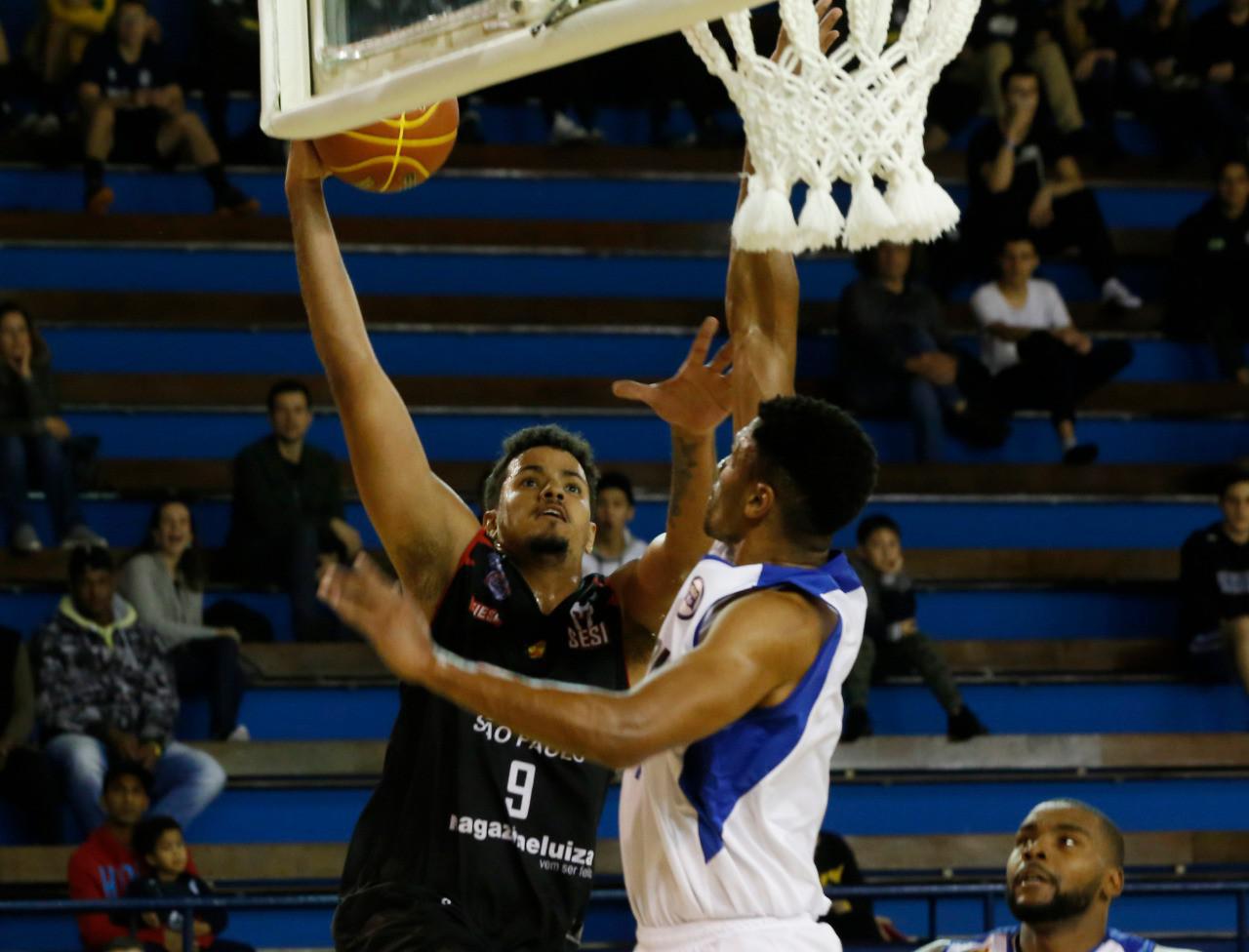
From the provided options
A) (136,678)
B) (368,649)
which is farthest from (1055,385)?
(136,678)

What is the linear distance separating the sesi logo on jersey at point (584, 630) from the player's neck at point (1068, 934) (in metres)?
1.60

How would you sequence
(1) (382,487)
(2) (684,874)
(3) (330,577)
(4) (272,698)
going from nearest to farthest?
(3) (330,577)
(2) (684,874)
(1) (382,487)
(4) (272,698)

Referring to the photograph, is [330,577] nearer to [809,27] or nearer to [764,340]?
[764,340]

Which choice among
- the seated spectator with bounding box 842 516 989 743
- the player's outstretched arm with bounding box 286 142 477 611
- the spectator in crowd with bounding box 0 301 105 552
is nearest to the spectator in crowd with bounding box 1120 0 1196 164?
the seated spectator with bounding box 842 516 989 743

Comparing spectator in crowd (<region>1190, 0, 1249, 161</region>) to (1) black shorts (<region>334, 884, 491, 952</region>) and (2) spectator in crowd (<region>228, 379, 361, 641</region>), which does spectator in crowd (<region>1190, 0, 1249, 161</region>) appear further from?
(1) black shorts (<region>334, 884, 491, 952</region>)

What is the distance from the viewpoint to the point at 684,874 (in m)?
3.45

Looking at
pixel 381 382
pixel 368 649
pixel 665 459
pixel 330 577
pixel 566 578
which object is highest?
pixel 665 459

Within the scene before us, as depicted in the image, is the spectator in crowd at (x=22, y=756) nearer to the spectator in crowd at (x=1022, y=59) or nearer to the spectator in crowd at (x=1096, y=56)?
the spectator in crowd at (x=1022, y=59)

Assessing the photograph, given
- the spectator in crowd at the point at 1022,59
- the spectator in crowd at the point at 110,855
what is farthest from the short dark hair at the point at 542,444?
the spectator in crowd at the point at 1022,59

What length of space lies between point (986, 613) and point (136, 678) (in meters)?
4.11

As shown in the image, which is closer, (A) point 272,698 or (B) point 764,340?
(B) point 764,340

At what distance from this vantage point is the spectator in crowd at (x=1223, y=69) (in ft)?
38.1

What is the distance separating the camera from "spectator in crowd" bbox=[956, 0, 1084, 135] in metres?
11.6

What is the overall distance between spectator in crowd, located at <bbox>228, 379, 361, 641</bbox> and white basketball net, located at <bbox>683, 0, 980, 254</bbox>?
16.7ft
